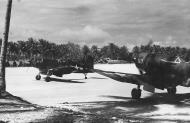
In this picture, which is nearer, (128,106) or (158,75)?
(128,106)

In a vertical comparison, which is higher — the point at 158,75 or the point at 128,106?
the point at 158,75

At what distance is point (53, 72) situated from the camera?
3112 cm

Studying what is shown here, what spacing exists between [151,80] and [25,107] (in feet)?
22.6

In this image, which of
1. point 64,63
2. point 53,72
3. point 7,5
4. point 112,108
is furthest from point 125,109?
point 64,63

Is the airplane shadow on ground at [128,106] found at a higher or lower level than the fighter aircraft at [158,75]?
lower

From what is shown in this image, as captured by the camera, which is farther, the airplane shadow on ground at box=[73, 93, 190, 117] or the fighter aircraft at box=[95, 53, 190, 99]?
the fighter aircraft at box=[95, 53, 190, 99]

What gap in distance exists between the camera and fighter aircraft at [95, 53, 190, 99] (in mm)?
16422

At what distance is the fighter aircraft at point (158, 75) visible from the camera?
53.9 ft

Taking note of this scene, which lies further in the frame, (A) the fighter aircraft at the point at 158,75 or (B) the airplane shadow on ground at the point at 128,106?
(A) the fighter aircraft at the point at 158,75

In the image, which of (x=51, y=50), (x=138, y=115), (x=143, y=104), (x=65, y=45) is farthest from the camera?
(x=65, y=45)

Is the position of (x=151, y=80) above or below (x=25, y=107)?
above

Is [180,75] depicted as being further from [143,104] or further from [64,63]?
[64,63]

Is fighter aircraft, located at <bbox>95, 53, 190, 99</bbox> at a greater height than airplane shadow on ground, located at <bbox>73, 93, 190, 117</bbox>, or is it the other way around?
fighter aircraft, located at <bbox>95, 53, 190, 99</bbox>

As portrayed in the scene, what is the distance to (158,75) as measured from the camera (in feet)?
56.5
